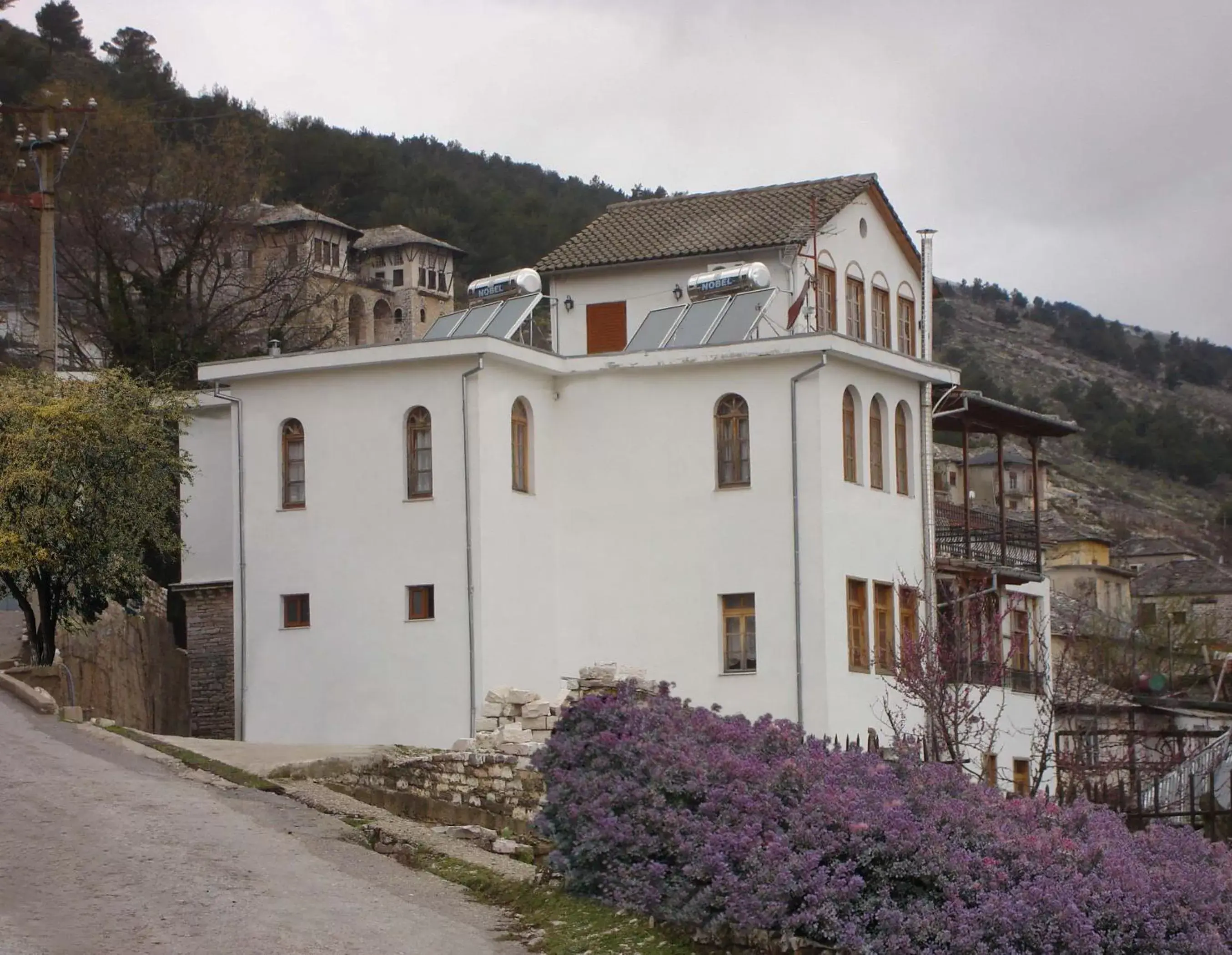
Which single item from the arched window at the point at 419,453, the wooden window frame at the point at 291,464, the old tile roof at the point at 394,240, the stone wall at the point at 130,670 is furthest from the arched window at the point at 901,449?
the old tile roof at the point at 394,240

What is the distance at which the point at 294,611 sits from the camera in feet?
107

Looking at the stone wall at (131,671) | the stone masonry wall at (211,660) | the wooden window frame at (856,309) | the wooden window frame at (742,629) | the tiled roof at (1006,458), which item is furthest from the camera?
the tiled roof at (1006,458)

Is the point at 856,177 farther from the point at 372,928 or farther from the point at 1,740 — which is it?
the point at 372,928

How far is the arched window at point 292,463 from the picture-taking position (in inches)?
1302

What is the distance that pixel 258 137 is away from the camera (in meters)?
59.2

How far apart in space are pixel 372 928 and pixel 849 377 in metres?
17.4

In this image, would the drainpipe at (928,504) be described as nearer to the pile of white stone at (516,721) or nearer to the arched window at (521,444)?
the arched window at (521,444)

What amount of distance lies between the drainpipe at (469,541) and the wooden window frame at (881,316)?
10.7 m

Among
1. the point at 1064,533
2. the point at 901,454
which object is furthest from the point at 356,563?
the point at 1064,533

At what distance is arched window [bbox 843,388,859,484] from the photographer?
106ft

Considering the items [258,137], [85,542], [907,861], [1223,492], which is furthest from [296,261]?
[1223,492]

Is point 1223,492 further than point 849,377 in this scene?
Yes

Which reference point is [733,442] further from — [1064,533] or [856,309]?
[1064,533]

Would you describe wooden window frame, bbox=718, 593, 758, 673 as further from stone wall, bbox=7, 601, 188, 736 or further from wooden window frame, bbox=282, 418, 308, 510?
stone wall, bbox=7, 601, 188, 736
